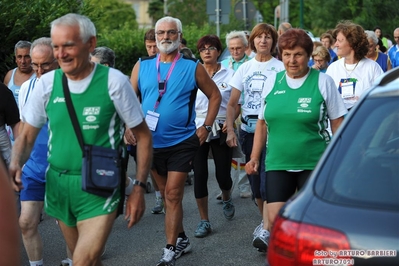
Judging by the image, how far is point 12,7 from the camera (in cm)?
1123

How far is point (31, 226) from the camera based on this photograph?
251 inches

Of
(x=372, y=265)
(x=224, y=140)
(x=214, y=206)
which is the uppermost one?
(x=372, y=265)

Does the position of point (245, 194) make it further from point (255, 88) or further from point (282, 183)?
point (282, 183)

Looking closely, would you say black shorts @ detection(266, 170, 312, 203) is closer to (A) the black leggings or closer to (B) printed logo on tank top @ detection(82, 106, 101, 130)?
(B) printed logo on tank top @ detection(82, 106, 101, 130)

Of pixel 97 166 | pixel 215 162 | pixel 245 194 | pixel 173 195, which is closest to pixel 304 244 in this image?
pixel 97 166

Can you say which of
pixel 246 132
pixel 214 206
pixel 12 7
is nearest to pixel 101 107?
pixel 246 132

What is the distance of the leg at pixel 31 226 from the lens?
20.8 ft

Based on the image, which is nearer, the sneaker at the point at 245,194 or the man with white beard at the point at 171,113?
the man with white beard at the point at 171,113

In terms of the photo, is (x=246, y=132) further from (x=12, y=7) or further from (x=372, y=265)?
(x=372, y=265)

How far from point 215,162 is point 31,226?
114 inches

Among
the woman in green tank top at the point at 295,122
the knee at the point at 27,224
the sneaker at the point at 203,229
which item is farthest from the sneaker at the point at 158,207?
the woman in green tank top at the point at 295,122

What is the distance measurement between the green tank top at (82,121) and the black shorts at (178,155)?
7.37ft

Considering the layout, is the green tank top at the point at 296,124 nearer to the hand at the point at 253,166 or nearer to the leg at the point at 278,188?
the leg at the point at 278,188

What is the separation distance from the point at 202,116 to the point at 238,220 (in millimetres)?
1208
